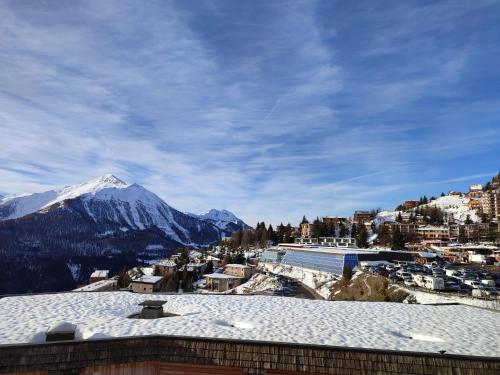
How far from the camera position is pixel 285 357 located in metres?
9.91

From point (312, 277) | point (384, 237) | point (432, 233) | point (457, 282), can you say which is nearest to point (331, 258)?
point (312, 277)

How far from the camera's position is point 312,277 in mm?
65000

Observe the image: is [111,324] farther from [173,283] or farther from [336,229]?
[336,229]

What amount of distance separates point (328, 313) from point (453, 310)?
6.25m

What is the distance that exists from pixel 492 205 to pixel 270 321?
507 feet

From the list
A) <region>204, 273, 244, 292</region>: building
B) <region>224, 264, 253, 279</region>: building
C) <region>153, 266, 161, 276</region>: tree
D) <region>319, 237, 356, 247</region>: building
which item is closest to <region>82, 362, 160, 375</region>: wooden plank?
<region>204, 273, 244, 292</region>: building

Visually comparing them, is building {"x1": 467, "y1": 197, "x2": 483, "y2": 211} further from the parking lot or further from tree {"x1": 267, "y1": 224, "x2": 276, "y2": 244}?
the parking lot

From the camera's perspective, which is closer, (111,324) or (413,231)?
(111,324)

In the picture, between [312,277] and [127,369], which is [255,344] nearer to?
[127,369]

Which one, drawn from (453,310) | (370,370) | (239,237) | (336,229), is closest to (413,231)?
(336,229)

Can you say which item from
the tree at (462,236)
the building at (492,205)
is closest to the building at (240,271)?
the tree at (462,236)

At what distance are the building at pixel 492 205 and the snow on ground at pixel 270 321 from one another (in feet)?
464

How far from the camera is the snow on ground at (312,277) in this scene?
5449 centimetres

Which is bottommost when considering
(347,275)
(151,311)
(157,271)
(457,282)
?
(157,271)
